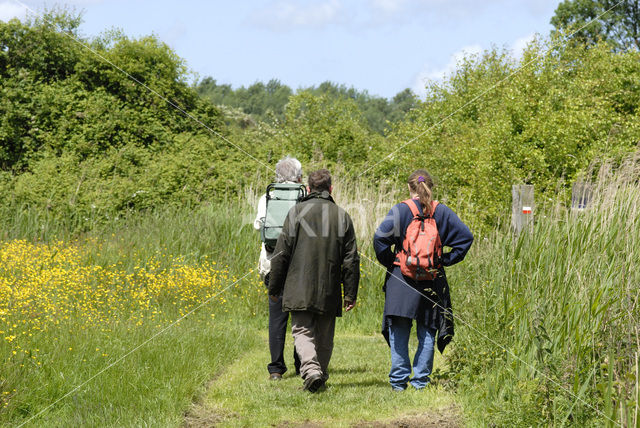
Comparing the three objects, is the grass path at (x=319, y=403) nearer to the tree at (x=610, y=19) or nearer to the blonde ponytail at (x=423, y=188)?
the blonde ponytail at (x=423, y=188)

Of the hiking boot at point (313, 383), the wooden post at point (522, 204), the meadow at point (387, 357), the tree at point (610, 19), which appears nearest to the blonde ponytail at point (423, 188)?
the meadow at point (387, 357)

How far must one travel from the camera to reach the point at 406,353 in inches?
217

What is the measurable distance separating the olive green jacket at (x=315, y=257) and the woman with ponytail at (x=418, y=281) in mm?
301

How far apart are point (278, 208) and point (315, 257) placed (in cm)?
59

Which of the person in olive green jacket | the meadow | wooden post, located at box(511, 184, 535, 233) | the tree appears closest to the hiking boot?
the person in olive green jacket

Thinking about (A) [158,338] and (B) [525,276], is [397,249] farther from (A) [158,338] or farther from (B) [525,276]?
(A) [158,338]

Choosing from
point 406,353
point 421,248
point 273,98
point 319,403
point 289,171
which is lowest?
point 319,403

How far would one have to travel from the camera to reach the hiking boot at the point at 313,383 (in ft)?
17.7

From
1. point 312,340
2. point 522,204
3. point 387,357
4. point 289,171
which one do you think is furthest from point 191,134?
point 312,340

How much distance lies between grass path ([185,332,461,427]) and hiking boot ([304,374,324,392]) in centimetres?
6

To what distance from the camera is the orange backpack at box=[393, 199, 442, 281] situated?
5.24 meters

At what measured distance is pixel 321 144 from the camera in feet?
64.0

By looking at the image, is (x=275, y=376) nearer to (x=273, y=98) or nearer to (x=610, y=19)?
(x=610, y=19)

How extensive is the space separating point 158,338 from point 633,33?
1519 inches
